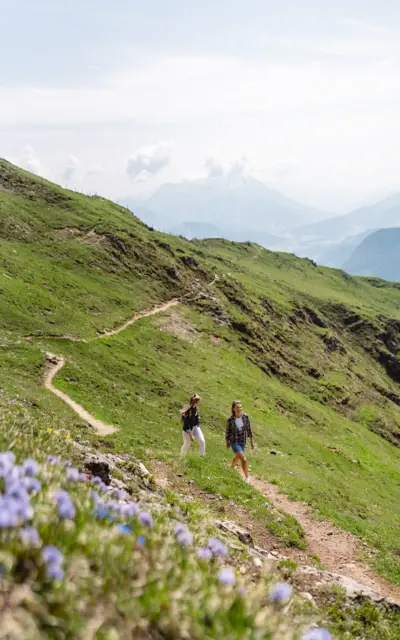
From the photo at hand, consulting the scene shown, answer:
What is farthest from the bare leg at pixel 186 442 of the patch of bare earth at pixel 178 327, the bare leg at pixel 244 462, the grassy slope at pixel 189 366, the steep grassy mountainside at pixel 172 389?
the patch of bare earth at pixel 178 327

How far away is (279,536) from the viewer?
15.1 metres

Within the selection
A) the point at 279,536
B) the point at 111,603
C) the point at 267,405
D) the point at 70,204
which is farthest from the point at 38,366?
the point at 70,204

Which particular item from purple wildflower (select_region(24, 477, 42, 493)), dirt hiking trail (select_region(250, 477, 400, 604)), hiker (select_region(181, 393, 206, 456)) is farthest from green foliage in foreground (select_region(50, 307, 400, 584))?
purple wildflower (select_region(24, 477, 42, 493))

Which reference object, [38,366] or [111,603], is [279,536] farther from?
[38,366]

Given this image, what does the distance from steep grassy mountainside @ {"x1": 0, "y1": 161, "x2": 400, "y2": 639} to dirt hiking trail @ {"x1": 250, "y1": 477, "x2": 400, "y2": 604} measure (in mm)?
496

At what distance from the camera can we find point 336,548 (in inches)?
629

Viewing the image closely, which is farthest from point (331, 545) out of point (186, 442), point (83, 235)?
point (83, 235)

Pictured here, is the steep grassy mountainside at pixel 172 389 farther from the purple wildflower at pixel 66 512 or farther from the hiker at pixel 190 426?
the hiker at pixel 190 426

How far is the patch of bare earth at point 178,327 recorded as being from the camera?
190 feet

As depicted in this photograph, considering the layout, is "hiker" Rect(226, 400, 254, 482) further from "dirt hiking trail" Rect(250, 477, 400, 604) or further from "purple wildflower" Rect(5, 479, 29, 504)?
"purple wildflower" Rect(5, 479, 29, 504)

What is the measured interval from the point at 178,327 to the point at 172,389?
63.6ft

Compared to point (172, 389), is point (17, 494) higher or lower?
higher

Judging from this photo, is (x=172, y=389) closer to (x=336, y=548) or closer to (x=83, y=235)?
(x=336, y=548)

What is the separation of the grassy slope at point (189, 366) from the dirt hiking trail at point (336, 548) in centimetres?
61
